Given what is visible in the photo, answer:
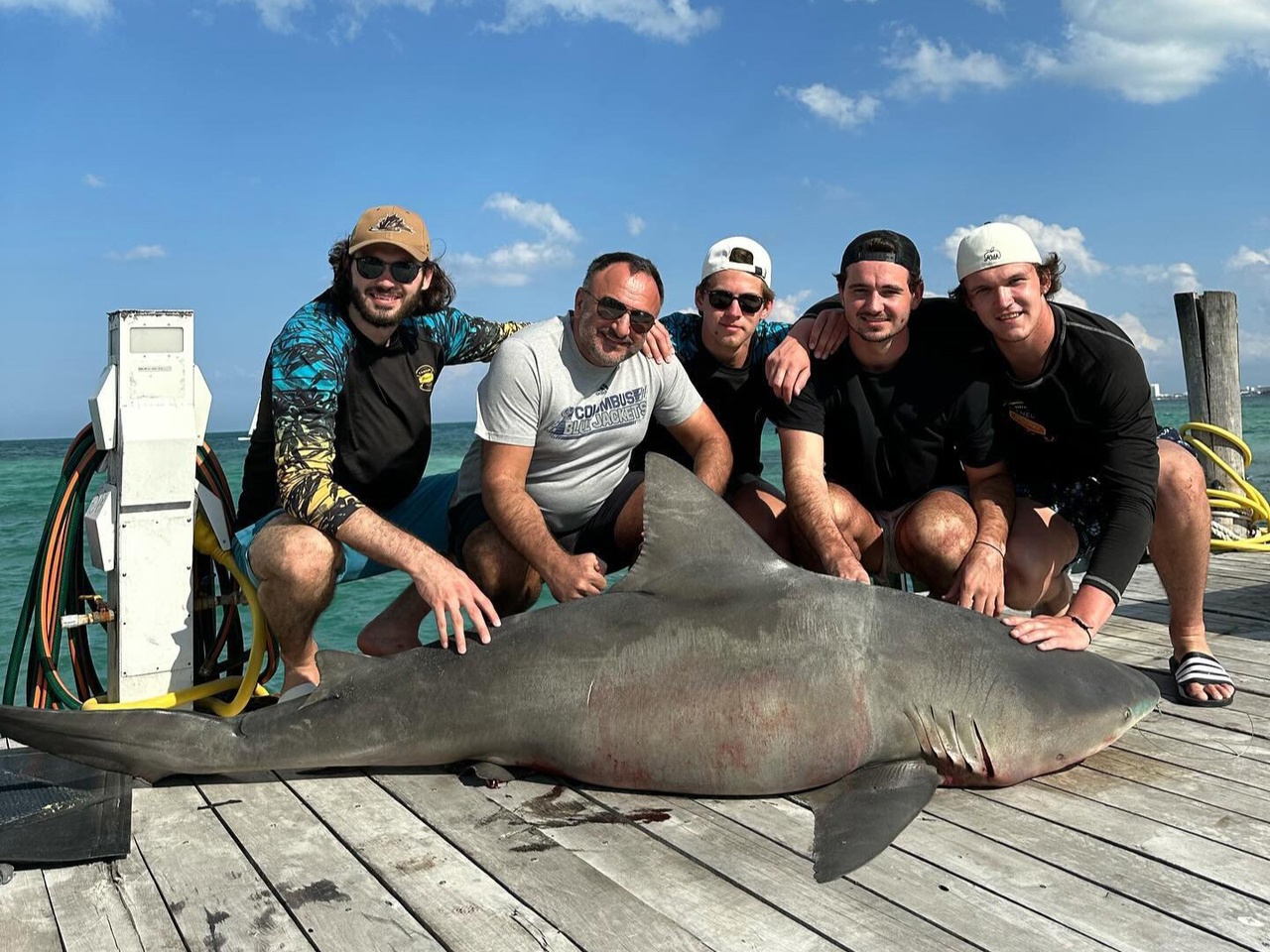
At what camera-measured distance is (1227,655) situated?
522 centimetres

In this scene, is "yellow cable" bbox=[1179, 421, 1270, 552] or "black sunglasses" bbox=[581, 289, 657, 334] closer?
"black sunglasses" bbox=[581, 289, 657, 334]

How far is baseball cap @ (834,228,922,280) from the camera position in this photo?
475 centimetres

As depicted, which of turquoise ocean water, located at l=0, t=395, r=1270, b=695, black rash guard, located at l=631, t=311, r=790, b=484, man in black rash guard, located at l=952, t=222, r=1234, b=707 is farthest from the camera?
turquoise ocean water, located at l=0, t=395, r=1270, b=695

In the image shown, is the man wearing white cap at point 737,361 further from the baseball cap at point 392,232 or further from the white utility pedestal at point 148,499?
the white utility pedestal at point 148,499

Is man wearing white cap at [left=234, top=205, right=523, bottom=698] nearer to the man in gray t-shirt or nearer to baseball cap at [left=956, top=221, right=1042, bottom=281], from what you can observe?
the man in gray t-shirt

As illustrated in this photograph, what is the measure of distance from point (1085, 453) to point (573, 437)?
2.23 metres

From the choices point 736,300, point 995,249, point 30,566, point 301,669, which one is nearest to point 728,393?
point 736,300

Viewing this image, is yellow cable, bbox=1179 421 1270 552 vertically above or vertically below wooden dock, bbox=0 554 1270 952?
above

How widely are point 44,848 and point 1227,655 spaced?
5.02 metres

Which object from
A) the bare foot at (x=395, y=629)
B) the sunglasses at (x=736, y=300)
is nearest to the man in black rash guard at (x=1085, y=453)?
the sunglasses at (x=736, y=300)

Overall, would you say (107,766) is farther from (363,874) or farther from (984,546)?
(984,546)

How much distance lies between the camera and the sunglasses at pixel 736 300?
520 centimetres

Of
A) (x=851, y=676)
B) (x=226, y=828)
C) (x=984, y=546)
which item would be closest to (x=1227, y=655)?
(x=984, y=546)

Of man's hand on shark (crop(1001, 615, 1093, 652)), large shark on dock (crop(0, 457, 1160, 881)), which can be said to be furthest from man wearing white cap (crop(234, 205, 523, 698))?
man's hand on shark (crop(1001, 615, 1093, 652))
